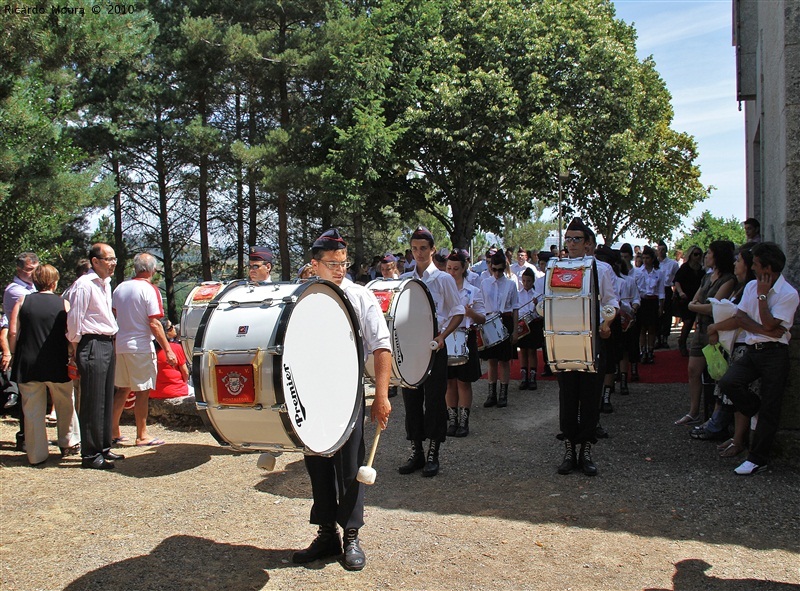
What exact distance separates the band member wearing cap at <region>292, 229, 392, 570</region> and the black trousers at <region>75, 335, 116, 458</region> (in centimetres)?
330

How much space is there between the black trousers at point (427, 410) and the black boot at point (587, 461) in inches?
46.7

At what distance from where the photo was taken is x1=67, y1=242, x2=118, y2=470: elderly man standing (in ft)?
22.4

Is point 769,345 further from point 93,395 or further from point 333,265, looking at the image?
point 93,395

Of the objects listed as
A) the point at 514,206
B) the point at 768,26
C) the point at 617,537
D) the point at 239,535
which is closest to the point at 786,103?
the point at 768,26

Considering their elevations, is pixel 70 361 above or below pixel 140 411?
above

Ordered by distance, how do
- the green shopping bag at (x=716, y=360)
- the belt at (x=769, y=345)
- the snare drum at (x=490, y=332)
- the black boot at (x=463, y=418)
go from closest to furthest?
the belt at (x=769, y=345)
the green shopping bag at (x=716, y=360)
the black boot at (x=463, y=418)
the snare drum at (x=490, y=332)

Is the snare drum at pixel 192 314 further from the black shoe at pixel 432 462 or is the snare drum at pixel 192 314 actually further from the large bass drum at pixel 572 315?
the large bass drum at pixel 572 315

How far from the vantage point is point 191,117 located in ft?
71.1

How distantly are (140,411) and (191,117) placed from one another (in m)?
15.8

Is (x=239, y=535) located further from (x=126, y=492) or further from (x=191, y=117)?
(x=191, y=117)

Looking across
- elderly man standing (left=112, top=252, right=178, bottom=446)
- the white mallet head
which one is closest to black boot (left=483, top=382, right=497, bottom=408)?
elderly man standing (left=112, top=252, right=178, bottom=446)

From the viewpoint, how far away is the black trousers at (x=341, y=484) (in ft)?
14.4

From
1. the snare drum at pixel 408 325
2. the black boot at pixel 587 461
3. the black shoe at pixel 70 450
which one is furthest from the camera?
the black shoe at pixel 70 450

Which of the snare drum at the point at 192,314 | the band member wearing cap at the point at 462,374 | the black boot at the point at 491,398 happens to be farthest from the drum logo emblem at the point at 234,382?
the black boot at the point at 491,398
